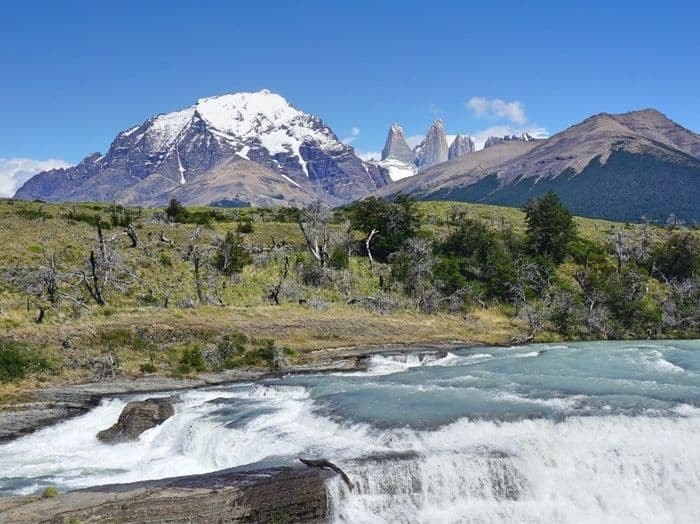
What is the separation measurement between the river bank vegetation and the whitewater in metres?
8.27

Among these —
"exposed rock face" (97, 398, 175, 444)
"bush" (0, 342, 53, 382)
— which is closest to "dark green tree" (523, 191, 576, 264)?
"exposed rock face" (97, 398, 175, 444)

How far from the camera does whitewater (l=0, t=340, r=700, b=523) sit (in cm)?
2212

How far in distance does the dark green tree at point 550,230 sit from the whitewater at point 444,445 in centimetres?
4394

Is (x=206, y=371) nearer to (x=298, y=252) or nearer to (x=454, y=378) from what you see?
(x=454, y=378)

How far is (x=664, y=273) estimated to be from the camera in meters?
77.5

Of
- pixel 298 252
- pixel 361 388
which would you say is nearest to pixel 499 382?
pixel 361 388

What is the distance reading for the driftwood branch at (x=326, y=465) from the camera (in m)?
21.2

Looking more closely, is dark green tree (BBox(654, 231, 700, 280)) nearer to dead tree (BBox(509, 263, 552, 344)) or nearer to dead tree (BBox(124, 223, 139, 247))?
dead tree (BBox(509, 263, 552, 344))

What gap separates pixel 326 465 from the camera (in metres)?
22.0

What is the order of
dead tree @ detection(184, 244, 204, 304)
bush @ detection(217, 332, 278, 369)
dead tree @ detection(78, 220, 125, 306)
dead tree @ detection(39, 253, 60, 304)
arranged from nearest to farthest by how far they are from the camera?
bush @ detection(217, 332, 278, 369) < dead tree @ detection(39, 253, 60, 304) < dead tree @ detection(78, 220, 125, 306) < dead tree @ detection(184, 244, 204, 304)

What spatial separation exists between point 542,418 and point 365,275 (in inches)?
→ 1801

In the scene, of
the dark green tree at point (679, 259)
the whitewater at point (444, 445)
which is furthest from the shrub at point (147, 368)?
the dark green tree at point (679, 259)

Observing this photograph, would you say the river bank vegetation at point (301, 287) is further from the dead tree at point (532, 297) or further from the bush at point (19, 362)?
the dead tree at point (532, 297)

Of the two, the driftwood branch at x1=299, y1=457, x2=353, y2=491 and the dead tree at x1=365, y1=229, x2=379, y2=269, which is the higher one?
the dead tree at x1=365, y1=229, x2=379, y2=269
